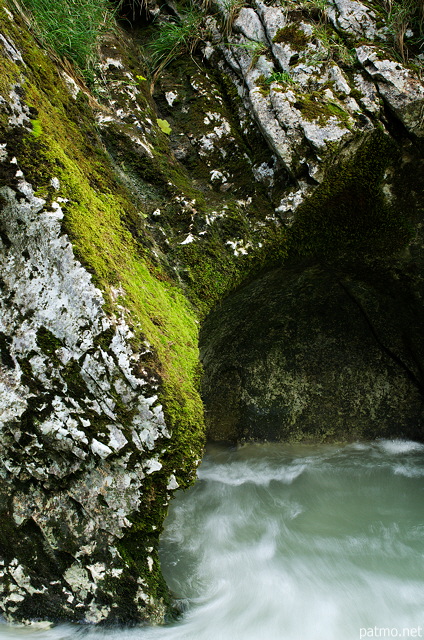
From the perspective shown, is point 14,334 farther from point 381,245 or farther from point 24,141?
point 381,245

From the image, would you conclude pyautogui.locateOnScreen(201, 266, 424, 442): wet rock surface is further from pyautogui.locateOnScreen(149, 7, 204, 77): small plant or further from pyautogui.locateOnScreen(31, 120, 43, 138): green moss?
pyautogui.locateOnScreen(149, 7, 204, 77): small plant

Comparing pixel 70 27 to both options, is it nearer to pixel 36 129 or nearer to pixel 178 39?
pixel 178 39

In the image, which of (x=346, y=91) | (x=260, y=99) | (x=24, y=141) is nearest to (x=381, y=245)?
(x=346, y=91)

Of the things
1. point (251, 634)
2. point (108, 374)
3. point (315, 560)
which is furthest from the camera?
point (315, 560)

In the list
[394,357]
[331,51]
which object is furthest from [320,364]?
[331,51]

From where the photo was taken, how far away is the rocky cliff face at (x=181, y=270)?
2207 millimetres

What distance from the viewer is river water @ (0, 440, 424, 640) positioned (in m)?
2.66

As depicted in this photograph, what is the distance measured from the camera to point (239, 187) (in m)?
3.51

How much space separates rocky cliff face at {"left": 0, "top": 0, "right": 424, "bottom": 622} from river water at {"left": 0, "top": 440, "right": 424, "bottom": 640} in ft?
0.98

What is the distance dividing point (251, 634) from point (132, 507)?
1.15m

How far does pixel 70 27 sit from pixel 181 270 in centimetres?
204

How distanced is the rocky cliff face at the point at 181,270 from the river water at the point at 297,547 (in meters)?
0.30

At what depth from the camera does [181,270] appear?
3.07 m

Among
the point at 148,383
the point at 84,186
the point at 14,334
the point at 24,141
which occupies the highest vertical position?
the point at 24,141
